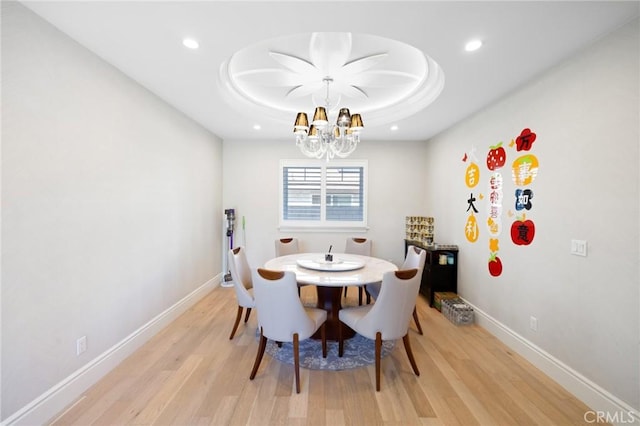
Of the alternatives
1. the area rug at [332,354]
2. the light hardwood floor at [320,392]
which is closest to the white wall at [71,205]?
the light hardwood floor at [320,392]

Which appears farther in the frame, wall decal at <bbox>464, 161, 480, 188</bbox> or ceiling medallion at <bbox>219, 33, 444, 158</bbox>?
wall decal at <bbox>464, 161, 480, 188</bbox>

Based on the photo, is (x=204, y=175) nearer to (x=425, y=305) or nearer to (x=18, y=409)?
(x=18, y=409)

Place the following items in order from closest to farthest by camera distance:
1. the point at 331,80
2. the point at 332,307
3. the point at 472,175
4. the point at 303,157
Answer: the point at 332,307 → the point at 331,80 → the point at 472,175 → the point at 303,157

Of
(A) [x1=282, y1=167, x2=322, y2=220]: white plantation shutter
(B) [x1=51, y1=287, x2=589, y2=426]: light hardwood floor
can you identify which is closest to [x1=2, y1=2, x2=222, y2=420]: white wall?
(B) [x1=51, y1=287, x2=589, y2=426]: light hardwood floor

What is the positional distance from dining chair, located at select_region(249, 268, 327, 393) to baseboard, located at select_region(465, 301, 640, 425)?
1.98m

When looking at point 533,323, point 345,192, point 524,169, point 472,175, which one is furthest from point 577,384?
point 345,192

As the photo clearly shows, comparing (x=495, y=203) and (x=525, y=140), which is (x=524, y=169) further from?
(x=495, y=203)

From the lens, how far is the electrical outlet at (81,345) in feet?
6.25

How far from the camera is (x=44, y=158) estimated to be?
1.67 meters

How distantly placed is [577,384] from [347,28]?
120 inches

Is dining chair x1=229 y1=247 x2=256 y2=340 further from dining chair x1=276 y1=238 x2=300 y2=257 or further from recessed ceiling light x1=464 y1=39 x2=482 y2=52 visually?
recessed ceiling light x1=464 y1=39 x2=482 y2=52

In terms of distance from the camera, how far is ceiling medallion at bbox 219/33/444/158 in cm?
229

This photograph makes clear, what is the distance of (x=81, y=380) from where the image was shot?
1.90m

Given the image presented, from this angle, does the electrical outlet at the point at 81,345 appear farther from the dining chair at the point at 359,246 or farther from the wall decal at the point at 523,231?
the wall decal at the point at 523,231
